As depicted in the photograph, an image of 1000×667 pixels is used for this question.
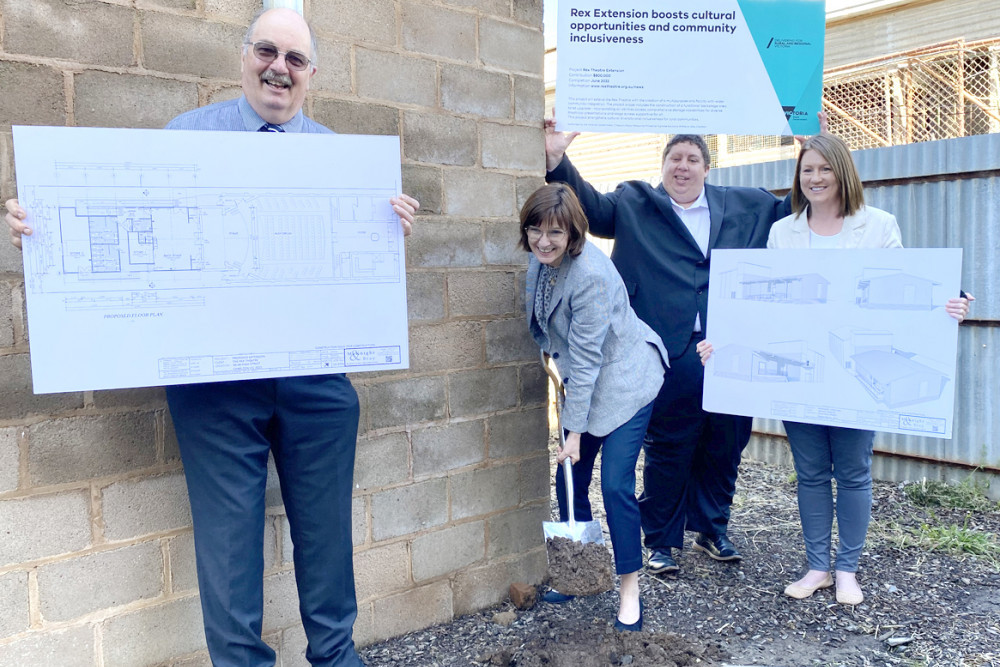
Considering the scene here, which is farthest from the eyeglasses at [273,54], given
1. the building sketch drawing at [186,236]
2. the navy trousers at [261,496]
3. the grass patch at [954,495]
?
the grass patch at [954,495]

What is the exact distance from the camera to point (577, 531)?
3.28 m

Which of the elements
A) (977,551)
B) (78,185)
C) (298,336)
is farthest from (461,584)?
(977,551)

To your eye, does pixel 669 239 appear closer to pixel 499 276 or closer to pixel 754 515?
pixel 499 276

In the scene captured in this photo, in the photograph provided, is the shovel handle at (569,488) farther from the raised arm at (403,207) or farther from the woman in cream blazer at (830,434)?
the raised arm at (403,207)

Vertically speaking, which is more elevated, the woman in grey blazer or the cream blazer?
the cream blazer

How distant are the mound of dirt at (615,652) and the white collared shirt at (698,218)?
4.64 ft

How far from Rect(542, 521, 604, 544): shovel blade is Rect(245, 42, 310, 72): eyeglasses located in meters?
2.00

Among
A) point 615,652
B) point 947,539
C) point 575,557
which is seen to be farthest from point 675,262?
point 947,539

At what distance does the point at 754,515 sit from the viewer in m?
5.11

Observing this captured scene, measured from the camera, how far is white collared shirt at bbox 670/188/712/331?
3820 mm

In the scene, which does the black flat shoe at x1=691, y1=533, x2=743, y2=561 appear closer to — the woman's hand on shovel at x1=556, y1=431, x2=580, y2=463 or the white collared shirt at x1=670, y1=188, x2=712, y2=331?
the white collared shirt at x1=670, y1=188, x2=712, y2=331

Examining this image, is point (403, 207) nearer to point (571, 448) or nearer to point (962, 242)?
point (571, 448)

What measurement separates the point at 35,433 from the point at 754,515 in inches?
161

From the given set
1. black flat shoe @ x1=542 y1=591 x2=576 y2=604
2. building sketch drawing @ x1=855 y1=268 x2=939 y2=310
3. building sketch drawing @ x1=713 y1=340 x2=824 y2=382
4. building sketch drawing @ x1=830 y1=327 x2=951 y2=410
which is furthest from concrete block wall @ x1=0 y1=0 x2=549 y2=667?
building sketch drawing @ x1=855 y1=268 x2=939 y2=310
